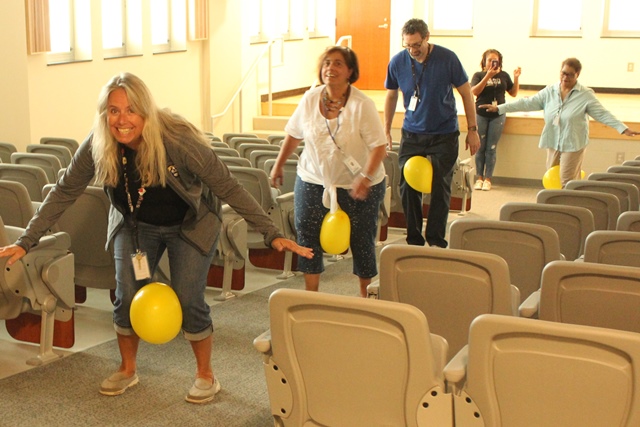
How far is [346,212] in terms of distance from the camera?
4.62 metres

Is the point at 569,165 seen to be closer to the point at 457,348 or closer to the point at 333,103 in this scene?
the point at 333,103

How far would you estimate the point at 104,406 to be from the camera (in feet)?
12.6

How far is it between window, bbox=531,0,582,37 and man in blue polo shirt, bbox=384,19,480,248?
10.3m

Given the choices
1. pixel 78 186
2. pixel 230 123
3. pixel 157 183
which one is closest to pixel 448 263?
pixel 157 183

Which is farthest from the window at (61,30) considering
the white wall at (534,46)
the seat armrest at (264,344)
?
the seat armrest at (264,344)

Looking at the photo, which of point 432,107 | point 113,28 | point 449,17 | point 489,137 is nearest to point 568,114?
point 432,107

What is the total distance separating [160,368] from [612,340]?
2.62 metres

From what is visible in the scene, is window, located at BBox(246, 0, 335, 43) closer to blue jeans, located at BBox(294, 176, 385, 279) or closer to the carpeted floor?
blue jeans, located at BBox(294, 176, 385, 279)

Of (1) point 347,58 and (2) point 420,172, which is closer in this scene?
(1) point 347,58

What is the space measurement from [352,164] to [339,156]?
8cm

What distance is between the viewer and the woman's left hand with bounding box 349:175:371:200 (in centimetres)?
447

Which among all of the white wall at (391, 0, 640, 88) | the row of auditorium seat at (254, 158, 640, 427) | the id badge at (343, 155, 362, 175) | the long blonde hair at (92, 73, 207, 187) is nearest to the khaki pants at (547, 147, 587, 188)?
the id badge at (343, 155, 362, 175)

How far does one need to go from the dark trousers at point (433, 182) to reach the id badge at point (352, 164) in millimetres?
1409

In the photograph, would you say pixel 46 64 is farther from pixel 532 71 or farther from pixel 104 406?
pixel 532 71
